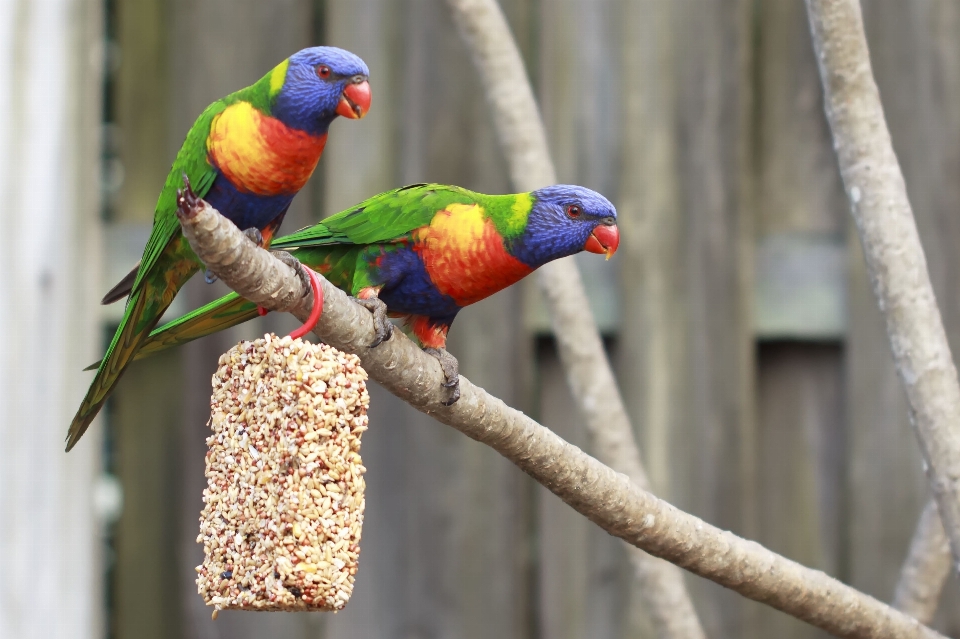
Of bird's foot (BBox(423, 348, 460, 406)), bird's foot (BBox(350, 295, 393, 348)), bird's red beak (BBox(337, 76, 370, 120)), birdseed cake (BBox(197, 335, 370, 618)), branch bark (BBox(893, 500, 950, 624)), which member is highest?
bird's red beak (BBox(337, 76, 370, 120))

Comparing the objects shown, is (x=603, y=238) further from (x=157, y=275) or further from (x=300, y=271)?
(x=157, y=275)

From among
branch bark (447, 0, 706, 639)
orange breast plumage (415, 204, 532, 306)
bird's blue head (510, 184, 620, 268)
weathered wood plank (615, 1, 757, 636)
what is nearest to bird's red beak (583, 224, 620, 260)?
bird's blue head (510, 184, 620, 268)

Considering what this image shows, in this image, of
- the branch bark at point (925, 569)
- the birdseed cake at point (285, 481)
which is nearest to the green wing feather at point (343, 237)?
the birdseed cake at point (285, 481)

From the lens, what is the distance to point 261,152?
1837mm

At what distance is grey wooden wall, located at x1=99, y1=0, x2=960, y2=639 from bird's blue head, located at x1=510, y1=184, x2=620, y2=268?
611 mm

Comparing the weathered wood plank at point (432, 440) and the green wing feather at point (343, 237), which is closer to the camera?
the green wing feather at point (343, 237)

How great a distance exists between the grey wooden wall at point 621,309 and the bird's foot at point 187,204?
4.51 feet

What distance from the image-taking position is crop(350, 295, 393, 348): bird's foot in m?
→ 1.79

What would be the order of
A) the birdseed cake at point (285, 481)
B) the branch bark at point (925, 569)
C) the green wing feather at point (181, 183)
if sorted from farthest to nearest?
1. the branch bark at point (925, 569)
2. the green wing feather at point (181, 183)
3. the birdseed cake at point (285, 481)

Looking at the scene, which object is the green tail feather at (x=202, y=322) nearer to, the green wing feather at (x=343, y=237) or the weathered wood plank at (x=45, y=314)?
the green wing feather at (x=343, y=237)

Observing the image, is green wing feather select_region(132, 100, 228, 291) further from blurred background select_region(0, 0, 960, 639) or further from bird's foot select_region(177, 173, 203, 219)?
blurred background select_region(0, 0, 960, 639)

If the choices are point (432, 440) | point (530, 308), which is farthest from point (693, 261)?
point (432, 440)

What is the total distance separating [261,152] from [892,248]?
117 cm

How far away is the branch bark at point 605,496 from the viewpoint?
70.3 inches
